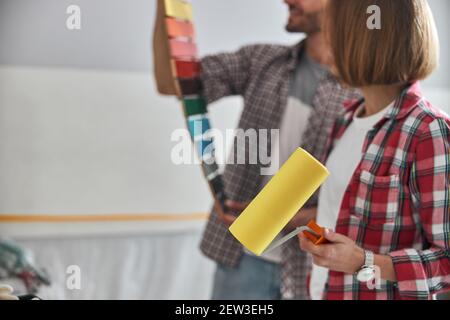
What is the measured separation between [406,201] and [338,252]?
3.8 inches

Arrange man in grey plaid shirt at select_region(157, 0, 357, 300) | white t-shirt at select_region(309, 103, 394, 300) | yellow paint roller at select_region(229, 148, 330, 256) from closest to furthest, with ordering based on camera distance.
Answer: yellow paint roller at select_region(229, 148, 330, 256) < white t-shirt at select_region(309, 103, 394, 300) < man in grey plaid shirt at select_region(157, 0, 357, 300)

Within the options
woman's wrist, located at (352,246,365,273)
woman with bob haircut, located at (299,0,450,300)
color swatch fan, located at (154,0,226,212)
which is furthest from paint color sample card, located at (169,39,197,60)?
woman's wrist, located at (352,246,365,273)

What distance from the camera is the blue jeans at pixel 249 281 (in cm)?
94

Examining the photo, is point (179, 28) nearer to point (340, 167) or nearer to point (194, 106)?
point (194, 106)

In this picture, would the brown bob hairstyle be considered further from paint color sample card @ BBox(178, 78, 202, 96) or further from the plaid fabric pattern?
paint color sample card @ BBox(178, 78, 202, 96)

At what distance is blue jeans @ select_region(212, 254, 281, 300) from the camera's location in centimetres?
94

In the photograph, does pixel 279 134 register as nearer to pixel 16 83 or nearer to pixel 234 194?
pixel 234 194

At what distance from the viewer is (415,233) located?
684 millimetres

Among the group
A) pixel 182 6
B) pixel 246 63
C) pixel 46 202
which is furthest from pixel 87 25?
Result: pixel 46 202

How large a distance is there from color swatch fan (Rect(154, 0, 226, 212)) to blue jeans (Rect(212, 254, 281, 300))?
13 centimetres

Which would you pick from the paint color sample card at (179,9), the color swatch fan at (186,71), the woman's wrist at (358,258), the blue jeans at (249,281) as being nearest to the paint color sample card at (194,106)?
the color swatch fan at (186,71)

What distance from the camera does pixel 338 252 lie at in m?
0.64

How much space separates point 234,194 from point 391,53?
32cm

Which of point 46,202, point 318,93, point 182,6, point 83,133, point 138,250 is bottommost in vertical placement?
point 138,250
